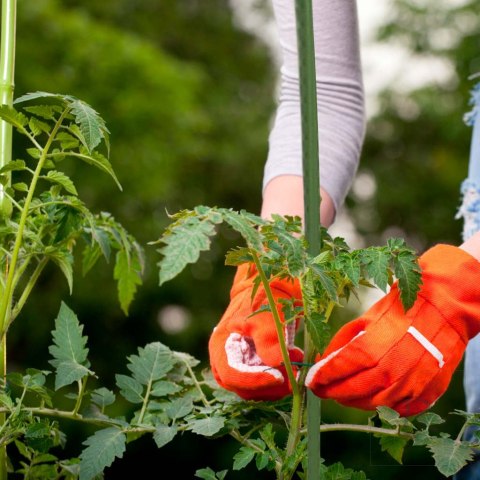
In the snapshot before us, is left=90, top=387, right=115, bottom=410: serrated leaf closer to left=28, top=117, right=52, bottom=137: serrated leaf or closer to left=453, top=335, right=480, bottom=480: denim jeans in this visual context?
left=28, top=117, right=52, bottom=137: serrated leaf

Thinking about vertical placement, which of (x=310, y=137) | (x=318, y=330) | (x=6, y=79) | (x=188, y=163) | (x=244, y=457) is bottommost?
(x=244, y=457)

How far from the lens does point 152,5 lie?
8.64m

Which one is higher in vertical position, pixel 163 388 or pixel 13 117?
pixel 13 117

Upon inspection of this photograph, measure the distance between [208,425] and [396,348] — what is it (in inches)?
6.9

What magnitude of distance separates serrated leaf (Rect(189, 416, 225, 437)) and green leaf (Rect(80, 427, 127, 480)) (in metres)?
0.06

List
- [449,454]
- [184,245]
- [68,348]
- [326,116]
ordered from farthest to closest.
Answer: [326,116] → [68,348] → [449,454] → [184,245]

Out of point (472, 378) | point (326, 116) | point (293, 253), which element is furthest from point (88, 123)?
point (472, 378)

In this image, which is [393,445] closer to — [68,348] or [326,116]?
[68,348]

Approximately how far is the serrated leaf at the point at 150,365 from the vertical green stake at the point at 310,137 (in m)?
0.22

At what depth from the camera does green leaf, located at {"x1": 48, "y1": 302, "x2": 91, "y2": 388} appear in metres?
0.76

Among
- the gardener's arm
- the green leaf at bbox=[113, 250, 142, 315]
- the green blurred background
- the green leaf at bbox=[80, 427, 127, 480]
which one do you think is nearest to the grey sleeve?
the gardener's arm

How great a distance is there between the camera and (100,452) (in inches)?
28.1

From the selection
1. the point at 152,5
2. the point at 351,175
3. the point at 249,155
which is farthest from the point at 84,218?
the point at 152,5

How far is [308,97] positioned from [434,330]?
29cm
